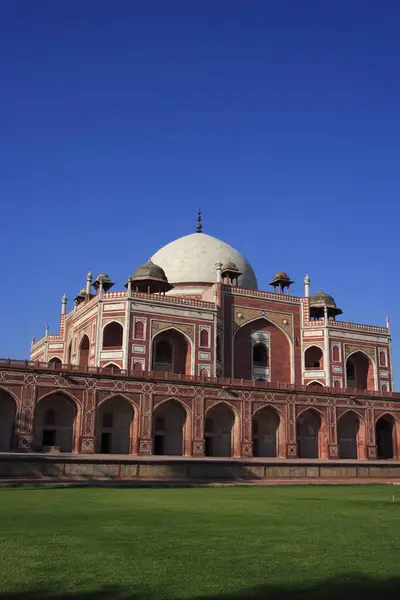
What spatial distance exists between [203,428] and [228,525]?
22.4 m

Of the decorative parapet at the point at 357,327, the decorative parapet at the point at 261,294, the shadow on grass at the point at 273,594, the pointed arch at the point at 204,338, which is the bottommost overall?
the shadow on grass at the point at 273,594

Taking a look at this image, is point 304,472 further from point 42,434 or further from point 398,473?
point 42,434

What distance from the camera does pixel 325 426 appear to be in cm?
3403

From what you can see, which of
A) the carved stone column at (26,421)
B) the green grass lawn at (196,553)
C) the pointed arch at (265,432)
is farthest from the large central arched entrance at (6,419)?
the green grass lawn at (196,553)

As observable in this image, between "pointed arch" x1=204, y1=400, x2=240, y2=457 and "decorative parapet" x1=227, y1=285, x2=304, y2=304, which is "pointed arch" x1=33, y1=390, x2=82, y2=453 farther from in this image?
"decorative parapet" x1=227, y1=285, x2=304, y2=304

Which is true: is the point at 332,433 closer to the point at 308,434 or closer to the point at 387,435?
the point at 308,434

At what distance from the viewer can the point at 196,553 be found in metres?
6.36

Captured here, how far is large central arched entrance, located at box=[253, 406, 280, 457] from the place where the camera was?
33.9 m

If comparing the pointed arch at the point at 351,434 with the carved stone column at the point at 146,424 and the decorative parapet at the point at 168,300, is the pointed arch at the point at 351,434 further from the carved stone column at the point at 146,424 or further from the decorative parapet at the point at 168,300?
the carved stone column at the point at 146,424

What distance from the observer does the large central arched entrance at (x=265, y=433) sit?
33938 mm

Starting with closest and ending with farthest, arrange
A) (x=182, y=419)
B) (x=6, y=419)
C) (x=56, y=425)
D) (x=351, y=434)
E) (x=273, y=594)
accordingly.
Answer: (x=273, y=594) < (x=6, y=419) < (x=56, y=425) < (x=182, y=419) < (x=351, y=434)

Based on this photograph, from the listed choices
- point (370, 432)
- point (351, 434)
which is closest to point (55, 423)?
point (351, 434)

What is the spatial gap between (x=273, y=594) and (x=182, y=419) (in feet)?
90.4

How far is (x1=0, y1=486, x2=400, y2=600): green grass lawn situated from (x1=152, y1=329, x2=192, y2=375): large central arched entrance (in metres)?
25.0
